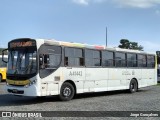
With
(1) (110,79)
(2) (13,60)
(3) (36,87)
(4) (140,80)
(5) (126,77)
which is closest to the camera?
(3) (36,87)

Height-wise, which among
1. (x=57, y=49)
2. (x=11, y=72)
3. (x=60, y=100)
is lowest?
(x=60, y=100)

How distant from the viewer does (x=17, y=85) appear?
16.1m

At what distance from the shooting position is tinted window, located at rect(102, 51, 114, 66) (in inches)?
798

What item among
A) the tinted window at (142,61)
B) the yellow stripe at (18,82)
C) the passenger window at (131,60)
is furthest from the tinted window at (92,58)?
the tinted window at (142,61)

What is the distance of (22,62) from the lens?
16188 millimetres

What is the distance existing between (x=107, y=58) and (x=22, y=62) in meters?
6.01

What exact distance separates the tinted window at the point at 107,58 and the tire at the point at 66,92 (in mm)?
3240

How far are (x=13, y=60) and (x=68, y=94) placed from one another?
3034 mm

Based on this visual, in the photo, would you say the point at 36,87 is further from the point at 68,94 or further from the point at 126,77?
the point at 126,77

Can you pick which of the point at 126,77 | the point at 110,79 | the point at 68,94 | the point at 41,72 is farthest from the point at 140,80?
the point at 41,72

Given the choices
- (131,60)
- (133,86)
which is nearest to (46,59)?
(131,60)

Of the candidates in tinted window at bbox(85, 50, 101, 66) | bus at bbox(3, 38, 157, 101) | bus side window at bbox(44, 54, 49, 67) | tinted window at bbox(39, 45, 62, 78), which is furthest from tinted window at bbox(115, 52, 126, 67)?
bus side window at bbox(44, 54, 49, 67)

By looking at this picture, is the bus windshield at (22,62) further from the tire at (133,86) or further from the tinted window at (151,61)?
the tinted window at (151,61)

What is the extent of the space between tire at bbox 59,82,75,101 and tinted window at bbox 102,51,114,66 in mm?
3240
